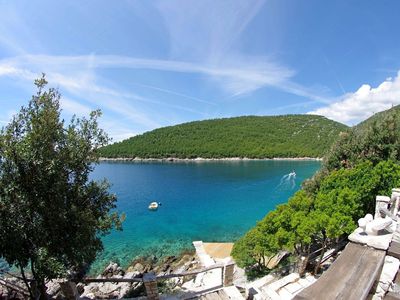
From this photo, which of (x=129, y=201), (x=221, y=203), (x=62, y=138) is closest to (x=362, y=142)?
→ (x=62, y=138)

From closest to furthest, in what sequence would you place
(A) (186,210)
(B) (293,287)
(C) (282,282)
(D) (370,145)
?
(B) (293,287) < (C) (282,282) < (D) (370,145) < (A) (186,210)

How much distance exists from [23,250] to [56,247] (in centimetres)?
87

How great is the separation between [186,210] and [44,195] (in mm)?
38309

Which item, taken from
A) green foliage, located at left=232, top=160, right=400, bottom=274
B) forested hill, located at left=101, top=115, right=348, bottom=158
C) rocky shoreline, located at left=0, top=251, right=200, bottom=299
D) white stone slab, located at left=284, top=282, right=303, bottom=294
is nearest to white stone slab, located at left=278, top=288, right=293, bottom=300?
white stone slab, located at left=284, top=282, right=303, bottom=294

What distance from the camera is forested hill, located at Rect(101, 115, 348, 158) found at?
457ft

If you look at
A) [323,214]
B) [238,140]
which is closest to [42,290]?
[323,214]

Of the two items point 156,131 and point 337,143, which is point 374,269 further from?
point 156,131

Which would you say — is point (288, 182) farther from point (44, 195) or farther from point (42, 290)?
point (44, 195)

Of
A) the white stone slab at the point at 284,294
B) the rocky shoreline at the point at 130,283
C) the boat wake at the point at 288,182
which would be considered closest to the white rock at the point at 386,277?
the white stone slab at the point at 284,294

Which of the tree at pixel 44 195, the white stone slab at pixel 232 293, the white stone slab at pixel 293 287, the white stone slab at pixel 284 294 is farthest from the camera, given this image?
the white stone slab at pixel 293 287

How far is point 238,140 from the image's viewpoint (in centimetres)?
A: 15750

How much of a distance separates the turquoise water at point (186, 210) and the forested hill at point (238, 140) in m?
63.5

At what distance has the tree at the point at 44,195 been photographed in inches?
288

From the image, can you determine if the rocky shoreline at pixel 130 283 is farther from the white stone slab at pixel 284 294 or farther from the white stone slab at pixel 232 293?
the white stone slab at pixel 284 294
